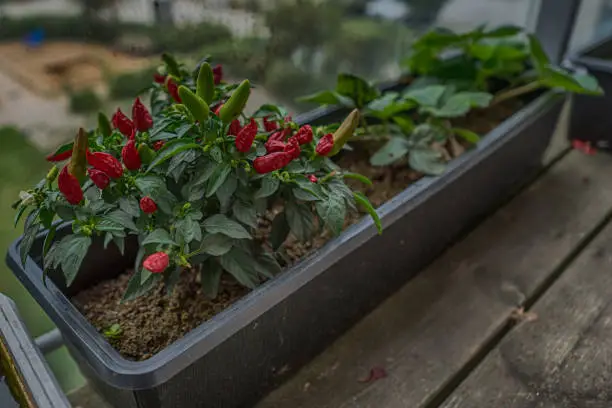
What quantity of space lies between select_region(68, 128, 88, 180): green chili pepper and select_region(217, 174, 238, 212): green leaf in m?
0.12

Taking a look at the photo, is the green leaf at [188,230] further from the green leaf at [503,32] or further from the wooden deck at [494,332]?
the green leaf at [503,32]

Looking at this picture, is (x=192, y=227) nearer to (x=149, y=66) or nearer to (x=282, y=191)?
(x=282, y=191)

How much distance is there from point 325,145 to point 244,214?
11cm

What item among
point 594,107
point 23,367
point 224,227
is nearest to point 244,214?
point 224,227

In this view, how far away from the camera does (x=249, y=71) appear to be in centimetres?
93

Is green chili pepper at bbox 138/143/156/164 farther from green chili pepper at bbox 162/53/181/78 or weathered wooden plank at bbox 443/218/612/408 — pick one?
weathered wooden plank at bbox 443/218/612/408

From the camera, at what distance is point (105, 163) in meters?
0.55

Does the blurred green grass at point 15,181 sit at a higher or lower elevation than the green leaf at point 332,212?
lower

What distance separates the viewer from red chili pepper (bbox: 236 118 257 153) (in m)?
0.57

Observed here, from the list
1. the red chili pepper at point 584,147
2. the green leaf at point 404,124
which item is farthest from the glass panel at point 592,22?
the green leaf at point 404,124

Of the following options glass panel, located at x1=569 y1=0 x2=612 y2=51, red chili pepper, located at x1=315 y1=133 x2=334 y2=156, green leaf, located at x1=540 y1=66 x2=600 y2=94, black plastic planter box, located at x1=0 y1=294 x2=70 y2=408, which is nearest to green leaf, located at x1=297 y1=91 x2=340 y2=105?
red chili pepper, located at x1=315 y1=133 x2=334 y2=156

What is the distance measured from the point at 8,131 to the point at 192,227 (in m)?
0.32

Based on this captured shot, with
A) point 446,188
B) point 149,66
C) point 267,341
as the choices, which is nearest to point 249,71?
point 149,66

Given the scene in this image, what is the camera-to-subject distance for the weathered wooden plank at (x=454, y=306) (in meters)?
0.71
